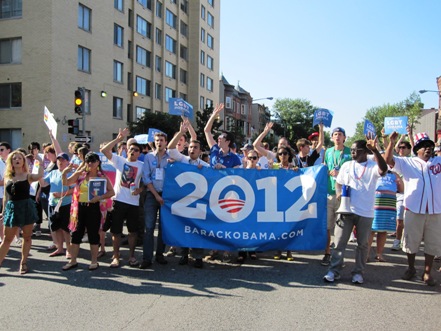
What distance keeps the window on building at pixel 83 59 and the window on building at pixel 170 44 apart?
49.6 feet

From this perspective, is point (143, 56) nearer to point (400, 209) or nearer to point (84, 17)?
point (84, 17)

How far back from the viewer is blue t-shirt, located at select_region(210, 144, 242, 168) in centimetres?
730

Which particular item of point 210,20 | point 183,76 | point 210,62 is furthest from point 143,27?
point 210,20

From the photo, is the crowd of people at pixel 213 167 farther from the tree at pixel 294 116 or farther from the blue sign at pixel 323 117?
the tree at pixel 294 116

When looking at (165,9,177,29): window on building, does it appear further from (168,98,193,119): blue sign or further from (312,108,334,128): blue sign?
(312,108,334,128): blue sign

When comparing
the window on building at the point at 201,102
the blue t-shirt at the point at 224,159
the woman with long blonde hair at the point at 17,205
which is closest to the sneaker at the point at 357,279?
the blue t-shirt at the point at 224,159

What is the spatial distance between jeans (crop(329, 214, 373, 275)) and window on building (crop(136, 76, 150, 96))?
33.4 metres

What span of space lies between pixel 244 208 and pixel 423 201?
2614mm

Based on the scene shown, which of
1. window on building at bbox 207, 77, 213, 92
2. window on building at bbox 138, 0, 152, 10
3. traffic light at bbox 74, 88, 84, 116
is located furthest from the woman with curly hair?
window on building at bbox 207, 77, 213, 92

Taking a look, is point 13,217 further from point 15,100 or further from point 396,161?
point 15,100

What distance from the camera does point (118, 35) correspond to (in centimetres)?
3359

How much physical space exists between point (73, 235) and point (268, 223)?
3021mm

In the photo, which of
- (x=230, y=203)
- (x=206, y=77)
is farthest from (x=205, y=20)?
(x=230, y=203)

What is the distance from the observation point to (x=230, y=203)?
22.3 feet
